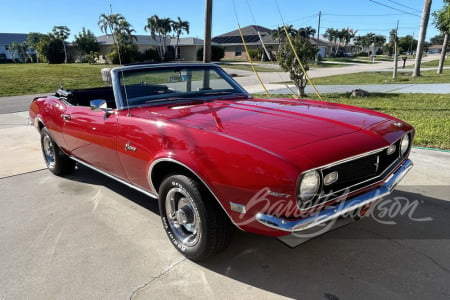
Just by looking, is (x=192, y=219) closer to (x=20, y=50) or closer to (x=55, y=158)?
(x=55, y=158)

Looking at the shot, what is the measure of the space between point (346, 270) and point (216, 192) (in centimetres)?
115

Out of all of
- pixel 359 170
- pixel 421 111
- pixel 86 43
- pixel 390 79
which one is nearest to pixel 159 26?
pixel 86 43

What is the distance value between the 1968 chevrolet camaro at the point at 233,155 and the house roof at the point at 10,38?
84064 millimetres

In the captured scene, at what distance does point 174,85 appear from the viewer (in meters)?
3.79

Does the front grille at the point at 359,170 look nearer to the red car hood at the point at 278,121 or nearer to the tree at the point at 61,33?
the red car hood at the point at 278,121

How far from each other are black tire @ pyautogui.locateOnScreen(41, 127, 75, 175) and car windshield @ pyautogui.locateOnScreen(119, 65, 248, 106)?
184cm

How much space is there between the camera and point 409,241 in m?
2.94

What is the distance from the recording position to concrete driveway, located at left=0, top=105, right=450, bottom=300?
7.94 ft

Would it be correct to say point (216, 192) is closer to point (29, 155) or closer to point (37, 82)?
point (29, 155)

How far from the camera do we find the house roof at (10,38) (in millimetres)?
72812

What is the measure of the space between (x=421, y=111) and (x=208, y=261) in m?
7.59

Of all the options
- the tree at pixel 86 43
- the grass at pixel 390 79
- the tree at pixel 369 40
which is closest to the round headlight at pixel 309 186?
the grass at pixel 390 79

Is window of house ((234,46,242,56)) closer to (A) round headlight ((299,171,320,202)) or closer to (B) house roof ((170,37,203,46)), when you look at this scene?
(B) house roof ((170,37,203,46))

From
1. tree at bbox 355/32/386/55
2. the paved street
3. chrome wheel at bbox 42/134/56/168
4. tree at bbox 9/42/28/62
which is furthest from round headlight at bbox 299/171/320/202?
tree at bbox 355/32/386/55
